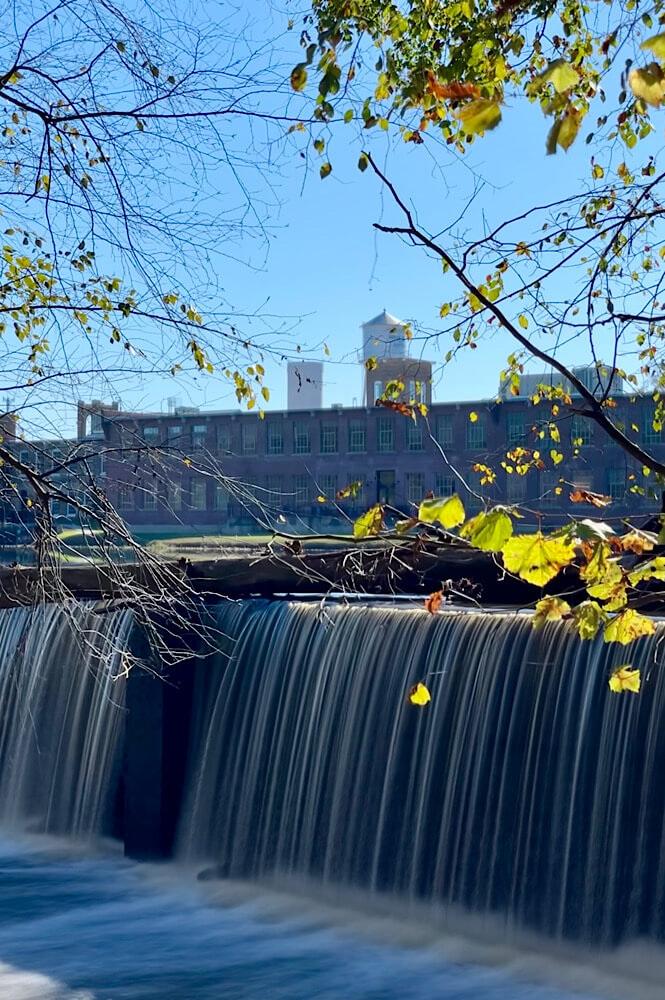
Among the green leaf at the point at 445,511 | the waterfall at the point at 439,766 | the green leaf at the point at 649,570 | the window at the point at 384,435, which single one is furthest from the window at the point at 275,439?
the green leaf at the point at 445,511

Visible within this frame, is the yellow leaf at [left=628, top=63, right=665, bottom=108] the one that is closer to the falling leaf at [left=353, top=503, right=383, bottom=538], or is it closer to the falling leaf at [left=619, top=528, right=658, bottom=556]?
the falling leaf at [left=619, top=528, right=658, bottom=556]

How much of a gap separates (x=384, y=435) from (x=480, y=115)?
5364 centimetres

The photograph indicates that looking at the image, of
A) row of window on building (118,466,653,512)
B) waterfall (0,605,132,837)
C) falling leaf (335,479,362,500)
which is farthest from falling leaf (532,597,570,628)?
row of window on building (118,466,653,512)

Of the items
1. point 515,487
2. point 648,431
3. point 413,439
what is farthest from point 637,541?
point 413,439

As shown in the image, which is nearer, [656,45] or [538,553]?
[656,45]

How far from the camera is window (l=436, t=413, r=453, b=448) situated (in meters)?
53.6

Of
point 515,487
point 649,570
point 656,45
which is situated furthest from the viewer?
Result: point 515,487

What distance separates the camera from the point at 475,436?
52969 millimetres

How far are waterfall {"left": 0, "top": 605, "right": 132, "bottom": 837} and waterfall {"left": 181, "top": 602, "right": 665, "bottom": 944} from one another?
1.21 metres

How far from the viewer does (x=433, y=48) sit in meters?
5.88

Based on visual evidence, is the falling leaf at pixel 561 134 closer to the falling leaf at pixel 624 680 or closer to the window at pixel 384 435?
→ the falling leaf at pixel 624 680

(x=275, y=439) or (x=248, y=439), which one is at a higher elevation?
(x=275, y=439)

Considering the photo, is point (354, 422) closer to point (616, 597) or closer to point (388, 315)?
point (388, 315)

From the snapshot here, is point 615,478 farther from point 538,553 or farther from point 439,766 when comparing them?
point 538,553
